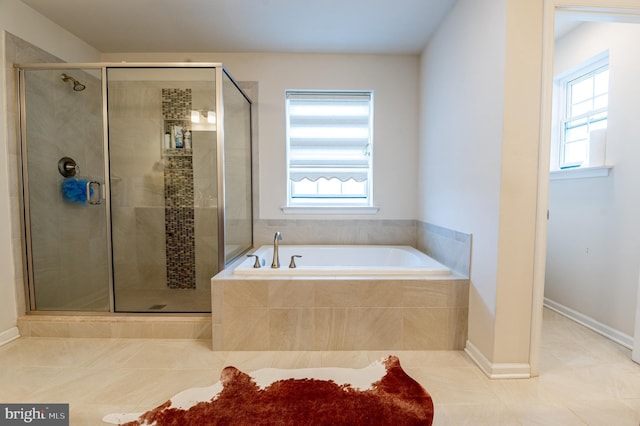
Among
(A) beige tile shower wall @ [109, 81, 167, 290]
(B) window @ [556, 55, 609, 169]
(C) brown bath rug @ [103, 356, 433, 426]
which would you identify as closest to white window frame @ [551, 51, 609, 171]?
(B) window @ [556, 55, 609, 169]

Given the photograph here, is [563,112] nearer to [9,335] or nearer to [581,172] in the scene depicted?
[581,172]

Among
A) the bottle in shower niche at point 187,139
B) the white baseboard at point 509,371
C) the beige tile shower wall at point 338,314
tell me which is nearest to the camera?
the white baseboard at point 509,371

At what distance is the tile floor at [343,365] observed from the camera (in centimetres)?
139

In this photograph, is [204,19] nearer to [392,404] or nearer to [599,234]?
[392,404]

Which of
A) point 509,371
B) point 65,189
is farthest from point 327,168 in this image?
point 65,189

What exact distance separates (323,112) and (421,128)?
0.99 meters

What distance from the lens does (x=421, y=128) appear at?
9.41ft

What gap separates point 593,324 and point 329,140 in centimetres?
268

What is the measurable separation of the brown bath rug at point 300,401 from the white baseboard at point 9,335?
4.47 ft

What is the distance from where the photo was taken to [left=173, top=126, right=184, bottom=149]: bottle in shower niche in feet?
8.98

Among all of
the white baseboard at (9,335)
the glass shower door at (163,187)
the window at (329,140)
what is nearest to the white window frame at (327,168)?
the window at (329,140)

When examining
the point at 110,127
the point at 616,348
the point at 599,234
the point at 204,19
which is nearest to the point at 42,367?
the point at 110,127

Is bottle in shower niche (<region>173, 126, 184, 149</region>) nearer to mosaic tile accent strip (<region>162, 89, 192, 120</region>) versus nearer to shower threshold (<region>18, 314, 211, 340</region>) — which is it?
mosaic tile accent strip (<region>162, 89, 192, 120</region>)

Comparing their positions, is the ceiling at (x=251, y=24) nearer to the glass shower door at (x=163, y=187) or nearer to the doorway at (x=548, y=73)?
the glass shower door at (x=163, y=187)
